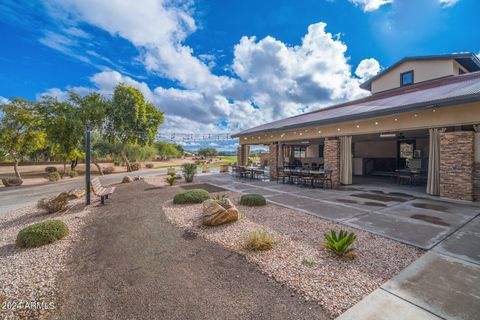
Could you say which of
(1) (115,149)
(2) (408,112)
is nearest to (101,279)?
(2) (408,112)

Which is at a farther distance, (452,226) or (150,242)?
(452,226)

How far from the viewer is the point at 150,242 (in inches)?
166

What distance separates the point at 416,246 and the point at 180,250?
465 cm

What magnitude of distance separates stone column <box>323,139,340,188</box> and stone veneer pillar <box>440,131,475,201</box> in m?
4.04

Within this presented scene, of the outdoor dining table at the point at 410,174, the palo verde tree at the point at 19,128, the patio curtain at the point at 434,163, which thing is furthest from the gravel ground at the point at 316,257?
the palo verde tree at the point at 19,128

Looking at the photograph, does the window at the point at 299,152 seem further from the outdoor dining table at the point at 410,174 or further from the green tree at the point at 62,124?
the green tree at the point at 62,124

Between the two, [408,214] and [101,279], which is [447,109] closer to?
[408,214]

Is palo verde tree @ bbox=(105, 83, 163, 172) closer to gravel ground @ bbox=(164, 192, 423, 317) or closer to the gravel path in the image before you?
gravel ground @ bbox=(164, 192, 423, 317)

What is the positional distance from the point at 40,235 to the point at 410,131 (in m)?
14.1

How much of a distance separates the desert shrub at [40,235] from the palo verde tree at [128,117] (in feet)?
63.3

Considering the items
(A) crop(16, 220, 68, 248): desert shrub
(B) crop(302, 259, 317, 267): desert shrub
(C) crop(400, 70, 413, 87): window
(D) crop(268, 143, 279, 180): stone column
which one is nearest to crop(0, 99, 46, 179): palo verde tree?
(A) crop(16, 220, 68, 248): desert shrub

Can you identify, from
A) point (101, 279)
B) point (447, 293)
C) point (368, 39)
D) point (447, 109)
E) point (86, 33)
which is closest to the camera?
point (447, 293)

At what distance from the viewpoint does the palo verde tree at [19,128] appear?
1554 centimetres

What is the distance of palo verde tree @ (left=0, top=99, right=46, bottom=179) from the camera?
15539 mm
